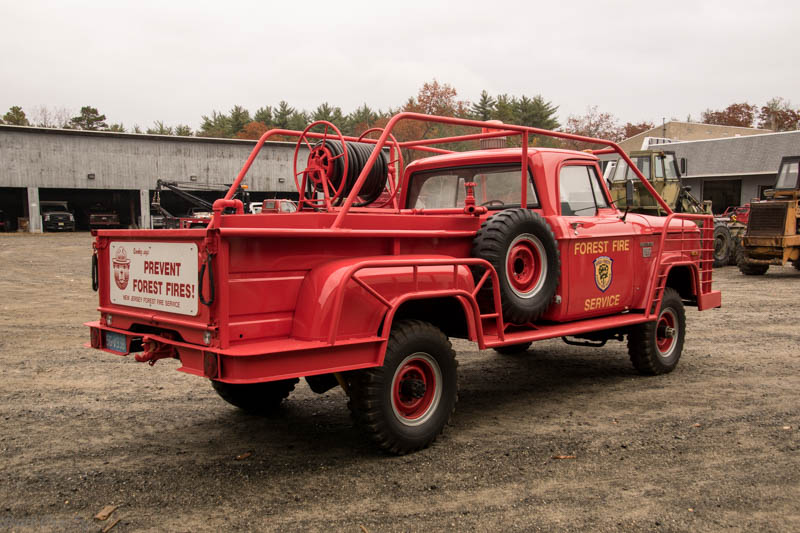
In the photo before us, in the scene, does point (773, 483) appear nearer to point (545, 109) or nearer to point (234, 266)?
point (234, 266)

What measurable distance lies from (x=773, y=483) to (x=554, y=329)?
198cm

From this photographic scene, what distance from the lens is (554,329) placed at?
18.4 feet

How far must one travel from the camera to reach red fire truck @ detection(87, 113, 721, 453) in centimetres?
397

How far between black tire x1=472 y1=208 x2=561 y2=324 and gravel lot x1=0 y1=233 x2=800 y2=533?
924 millimetres

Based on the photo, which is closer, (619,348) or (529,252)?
(529,252)

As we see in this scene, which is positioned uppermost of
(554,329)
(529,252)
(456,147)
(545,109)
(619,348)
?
(545,109)

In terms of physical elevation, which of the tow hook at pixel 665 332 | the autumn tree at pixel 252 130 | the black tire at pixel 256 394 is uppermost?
the autumn tree at pixel 252 130

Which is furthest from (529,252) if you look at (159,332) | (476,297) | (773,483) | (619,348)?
(619,348)

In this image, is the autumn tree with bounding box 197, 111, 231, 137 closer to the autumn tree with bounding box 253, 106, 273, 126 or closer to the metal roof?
the autumn tree with bounding box 253, 106, 273, 126

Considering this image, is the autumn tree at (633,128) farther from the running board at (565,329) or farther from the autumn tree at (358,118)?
the running board at (565,329)

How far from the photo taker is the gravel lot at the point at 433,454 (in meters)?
3.63

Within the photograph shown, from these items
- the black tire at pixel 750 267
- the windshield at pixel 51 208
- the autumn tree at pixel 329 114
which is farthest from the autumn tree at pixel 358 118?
the black tire at pixel 750 267

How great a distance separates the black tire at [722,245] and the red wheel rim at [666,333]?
12.7m

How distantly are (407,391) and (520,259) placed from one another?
1509 mm
